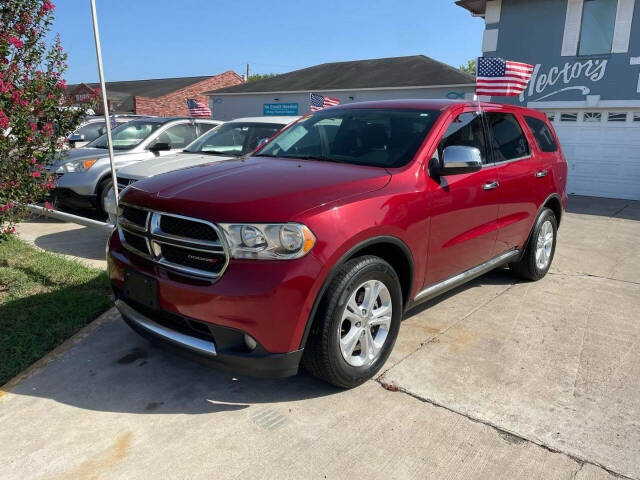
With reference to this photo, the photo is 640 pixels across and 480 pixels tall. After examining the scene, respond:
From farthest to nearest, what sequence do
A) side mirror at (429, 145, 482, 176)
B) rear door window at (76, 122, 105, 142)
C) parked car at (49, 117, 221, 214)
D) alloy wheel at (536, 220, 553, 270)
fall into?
rear door window at (76, 122, 105, 142) < parked car at (49, 117, 221, 214) < alloy wheel at (536, 220, 553, 270) < side mirror at (429, 145, 482, 176)

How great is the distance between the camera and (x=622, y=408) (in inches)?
120

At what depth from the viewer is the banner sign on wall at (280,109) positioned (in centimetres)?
2398

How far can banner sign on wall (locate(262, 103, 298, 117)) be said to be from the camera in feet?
78.7

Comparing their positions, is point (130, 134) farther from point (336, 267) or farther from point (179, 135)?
point (336, 267)

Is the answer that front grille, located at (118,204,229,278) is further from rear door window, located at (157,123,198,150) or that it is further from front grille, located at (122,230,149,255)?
rear door window, located at (157,123,198,150)

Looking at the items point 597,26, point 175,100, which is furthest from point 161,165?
point 175,100

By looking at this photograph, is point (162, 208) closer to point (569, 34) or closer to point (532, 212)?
point (532, 212)

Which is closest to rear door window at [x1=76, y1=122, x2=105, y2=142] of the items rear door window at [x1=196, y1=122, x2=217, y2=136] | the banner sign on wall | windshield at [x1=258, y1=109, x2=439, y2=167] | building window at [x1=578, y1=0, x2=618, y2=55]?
rear door window at [x1=196, y1=122, x2=217, y2=136]

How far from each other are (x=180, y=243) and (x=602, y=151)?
1378cm

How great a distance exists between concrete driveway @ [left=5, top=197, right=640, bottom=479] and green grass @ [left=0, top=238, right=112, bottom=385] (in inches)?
6.2

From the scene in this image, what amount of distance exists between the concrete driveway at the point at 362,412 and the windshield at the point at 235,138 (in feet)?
11.6

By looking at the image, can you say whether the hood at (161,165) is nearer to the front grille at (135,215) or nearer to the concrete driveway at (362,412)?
the concrete driveway at (362,412)

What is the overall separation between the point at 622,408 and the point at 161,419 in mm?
2699

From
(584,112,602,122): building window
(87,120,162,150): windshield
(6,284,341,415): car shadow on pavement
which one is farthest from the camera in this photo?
(584,112,602,122): building window
